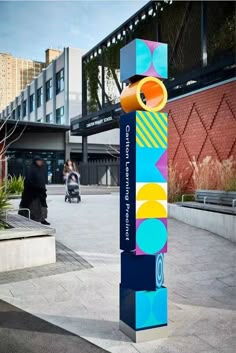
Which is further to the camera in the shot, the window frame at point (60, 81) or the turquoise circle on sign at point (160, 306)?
the window frame at point (60, 81)

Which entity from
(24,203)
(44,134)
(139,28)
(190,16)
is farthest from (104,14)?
(44,134)

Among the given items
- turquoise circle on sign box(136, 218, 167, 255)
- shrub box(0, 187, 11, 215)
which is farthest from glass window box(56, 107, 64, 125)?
turquoise circle on sign box(136, 218, 167, 255)

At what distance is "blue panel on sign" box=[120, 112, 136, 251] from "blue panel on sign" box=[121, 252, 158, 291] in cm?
14

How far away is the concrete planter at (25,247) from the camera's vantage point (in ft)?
18.8

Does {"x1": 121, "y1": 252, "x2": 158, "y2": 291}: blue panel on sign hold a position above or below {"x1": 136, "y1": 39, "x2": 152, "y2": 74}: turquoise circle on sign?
below

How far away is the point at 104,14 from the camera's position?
1317 centimetres

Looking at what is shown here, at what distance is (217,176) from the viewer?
994cm

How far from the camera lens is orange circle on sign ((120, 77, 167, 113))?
3426mm

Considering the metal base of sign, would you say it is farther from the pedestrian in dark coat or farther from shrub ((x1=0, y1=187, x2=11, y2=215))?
the pedestrian in dark coat

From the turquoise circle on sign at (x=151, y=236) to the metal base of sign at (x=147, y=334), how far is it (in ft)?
2.41

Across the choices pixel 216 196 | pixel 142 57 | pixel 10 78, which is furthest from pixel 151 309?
pixel 10 78

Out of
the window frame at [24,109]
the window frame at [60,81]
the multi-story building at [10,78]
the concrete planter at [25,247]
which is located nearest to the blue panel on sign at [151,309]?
the concrete planter at [25,247]

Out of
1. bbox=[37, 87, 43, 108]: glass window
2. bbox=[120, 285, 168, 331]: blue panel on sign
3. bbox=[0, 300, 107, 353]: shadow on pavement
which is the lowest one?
bbox=[0, 300, 107, 353]: shadow on pavement

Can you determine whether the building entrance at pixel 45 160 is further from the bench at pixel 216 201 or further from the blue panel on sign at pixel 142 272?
the blue panel on sign at pixel 142 272
